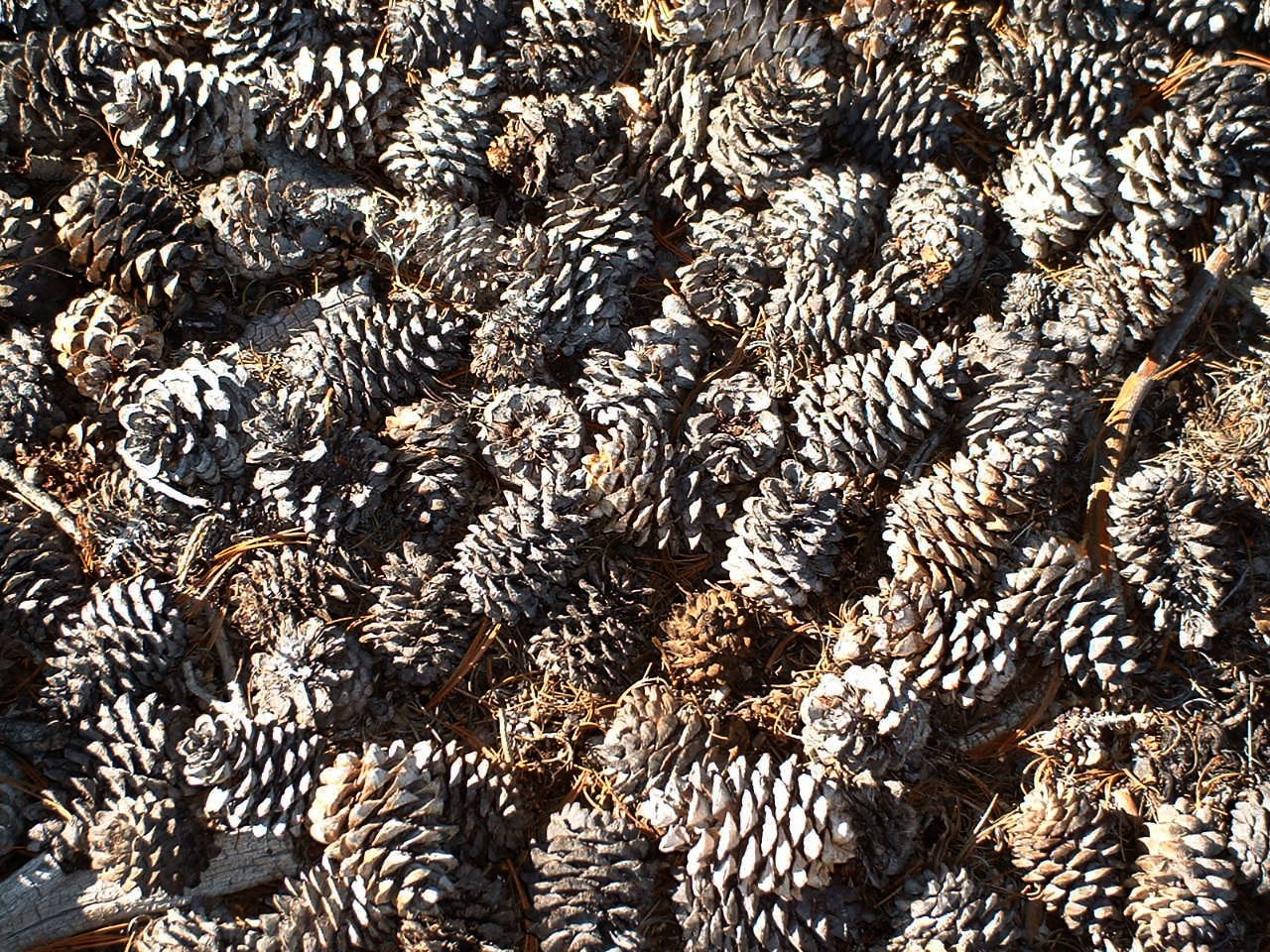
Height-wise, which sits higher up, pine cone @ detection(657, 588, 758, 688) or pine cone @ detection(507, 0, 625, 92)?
pine cone @ detection(507, 0, 625, 92)

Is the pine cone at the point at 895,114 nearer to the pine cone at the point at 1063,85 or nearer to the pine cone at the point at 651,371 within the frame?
the pine cone at the point at 1063,85

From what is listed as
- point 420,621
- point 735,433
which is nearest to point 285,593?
point 420,621

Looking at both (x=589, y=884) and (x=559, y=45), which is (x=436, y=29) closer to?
(x=559, y=45)

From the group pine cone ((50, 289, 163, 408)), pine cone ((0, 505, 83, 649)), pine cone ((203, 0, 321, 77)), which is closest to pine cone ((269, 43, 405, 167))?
pine cone ((203, 0, 321, 77))

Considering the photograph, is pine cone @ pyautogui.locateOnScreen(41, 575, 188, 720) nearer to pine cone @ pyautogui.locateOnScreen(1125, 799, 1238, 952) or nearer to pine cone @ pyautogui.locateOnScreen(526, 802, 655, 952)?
pine cone @ pyautogui.locateOnScreen(526, 802, 655, 952)

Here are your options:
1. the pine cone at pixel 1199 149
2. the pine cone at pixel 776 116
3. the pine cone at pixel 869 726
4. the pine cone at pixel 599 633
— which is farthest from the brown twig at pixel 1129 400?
the pine cone at pixel 599 633

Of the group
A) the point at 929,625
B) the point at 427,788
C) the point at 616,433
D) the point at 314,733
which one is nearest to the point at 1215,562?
the point at 929,625

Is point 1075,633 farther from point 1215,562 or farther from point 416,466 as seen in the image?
point 416,466
